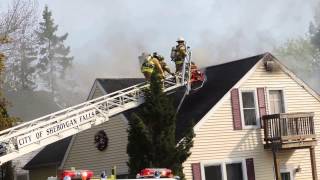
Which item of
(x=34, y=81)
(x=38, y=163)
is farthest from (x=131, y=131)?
(x=34, y=81)

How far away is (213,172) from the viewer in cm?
2211

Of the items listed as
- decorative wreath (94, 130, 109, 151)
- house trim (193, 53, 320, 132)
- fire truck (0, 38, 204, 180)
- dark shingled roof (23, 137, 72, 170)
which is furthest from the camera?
dark shingled roof (23, 137, 72, 170)

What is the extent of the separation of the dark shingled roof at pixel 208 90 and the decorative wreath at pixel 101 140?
1492 mm

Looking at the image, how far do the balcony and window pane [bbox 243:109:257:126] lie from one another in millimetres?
590

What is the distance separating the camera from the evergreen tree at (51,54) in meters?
99.1

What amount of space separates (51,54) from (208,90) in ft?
259

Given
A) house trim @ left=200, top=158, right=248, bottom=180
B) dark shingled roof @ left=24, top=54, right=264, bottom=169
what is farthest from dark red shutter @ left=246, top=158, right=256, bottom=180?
dark shingled roof @ left=24, top=54, right=264, bottom=169

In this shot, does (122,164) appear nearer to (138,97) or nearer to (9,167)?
(138,97)

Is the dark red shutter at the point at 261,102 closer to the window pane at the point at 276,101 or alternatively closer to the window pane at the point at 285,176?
the window pane at the point at 276,101

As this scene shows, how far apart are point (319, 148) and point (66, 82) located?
80.9 meters

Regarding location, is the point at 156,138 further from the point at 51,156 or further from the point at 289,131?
the point at 51,156

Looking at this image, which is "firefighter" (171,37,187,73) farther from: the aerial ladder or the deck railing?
the deck railing

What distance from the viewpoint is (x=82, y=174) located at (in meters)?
12.8

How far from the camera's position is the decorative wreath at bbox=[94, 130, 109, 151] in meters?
24.4
